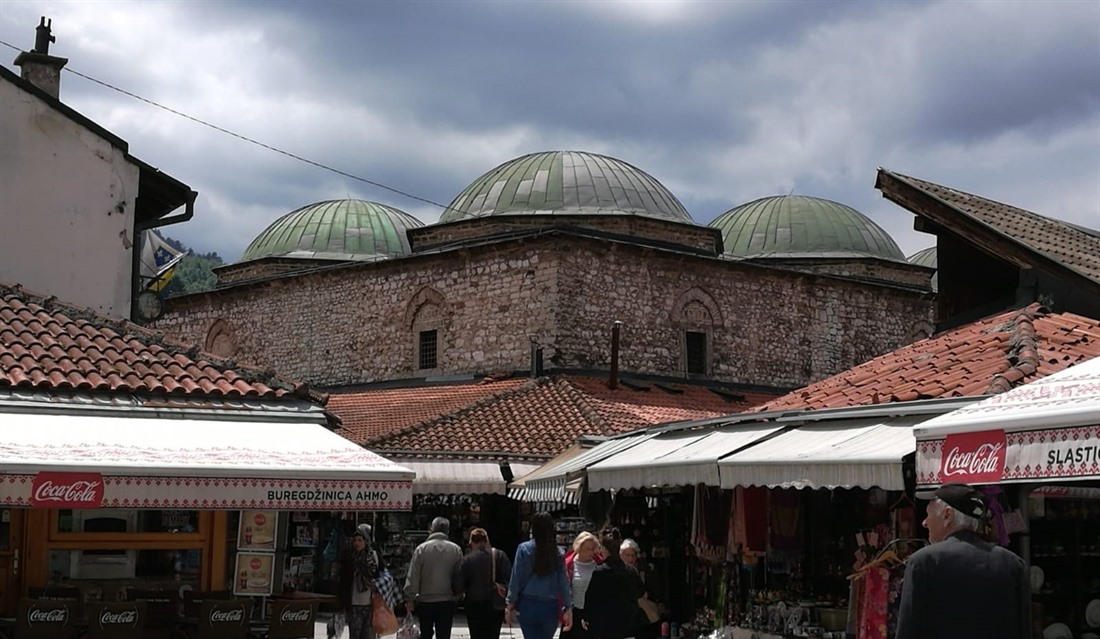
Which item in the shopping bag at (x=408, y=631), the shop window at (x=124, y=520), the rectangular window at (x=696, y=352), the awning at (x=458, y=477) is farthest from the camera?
the rectangular window at (x=696, y=352)

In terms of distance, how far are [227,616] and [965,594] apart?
6759 millimetres

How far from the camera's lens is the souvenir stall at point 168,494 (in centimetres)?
950

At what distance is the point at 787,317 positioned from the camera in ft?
91.1

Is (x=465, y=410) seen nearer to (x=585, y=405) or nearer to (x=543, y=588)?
(x=585, y=405)

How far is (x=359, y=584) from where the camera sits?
1205 cm

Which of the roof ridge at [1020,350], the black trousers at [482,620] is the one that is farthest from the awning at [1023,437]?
the black trousers at [482,620]

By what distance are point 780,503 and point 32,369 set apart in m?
6.58

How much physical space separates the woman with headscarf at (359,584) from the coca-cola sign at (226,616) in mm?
1751

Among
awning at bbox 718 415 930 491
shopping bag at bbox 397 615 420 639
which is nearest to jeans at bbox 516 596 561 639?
awning at bbox 718 415 930 491

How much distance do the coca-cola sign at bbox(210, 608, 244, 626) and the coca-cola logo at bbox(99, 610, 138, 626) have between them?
0.62 metres

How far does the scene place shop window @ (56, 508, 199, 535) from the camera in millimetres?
11008

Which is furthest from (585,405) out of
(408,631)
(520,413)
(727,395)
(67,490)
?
(67,490)

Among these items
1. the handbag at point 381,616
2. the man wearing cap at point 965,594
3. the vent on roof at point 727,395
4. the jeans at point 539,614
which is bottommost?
the handbag at point 381,616

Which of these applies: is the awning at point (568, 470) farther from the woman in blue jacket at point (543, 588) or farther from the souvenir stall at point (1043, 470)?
the souvenir stall at point (1043, 470)
